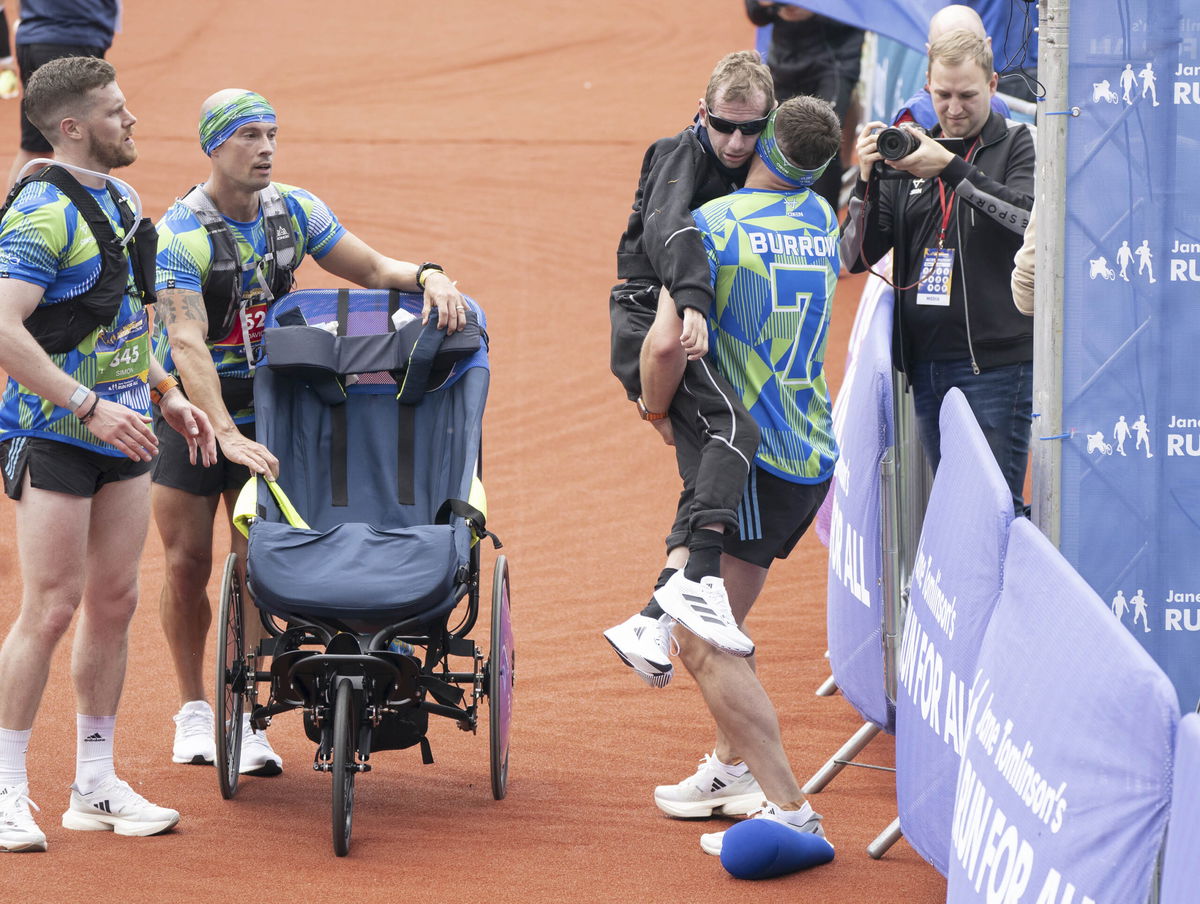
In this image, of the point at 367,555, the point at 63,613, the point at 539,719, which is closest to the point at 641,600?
the point at 539,719

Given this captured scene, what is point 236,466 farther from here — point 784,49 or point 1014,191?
point 784,49

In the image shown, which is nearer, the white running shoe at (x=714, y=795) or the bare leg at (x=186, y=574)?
the white running shoe at (x=714, y=795)

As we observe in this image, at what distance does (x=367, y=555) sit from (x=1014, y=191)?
2453 millimetres

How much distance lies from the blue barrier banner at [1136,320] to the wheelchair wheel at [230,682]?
99.0 inches

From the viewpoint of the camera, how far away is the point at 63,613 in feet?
15.5

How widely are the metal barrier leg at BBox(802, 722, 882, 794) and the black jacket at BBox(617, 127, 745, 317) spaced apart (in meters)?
1.61

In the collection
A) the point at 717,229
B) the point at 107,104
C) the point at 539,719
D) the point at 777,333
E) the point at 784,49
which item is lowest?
the point at 539,719

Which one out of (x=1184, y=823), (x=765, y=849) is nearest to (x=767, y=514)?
(x=765, y=849)

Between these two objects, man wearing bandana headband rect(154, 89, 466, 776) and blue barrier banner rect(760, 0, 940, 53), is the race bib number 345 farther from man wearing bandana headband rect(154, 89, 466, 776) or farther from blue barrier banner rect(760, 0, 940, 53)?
blue barrier banner rect(760, 0, 940, 53)

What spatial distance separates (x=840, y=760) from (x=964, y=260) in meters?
1.75

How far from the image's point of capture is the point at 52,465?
4.67 m

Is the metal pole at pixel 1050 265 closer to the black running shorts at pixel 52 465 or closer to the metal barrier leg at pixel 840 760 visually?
the metal barrier leg at pixel 840 760

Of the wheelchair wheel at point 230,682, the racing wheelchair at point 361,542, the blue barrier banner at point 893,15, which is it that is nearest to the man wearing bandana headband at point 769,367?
the racing wheelchair at point 361,542

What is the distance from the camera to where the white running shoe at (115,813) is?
4.95 m
